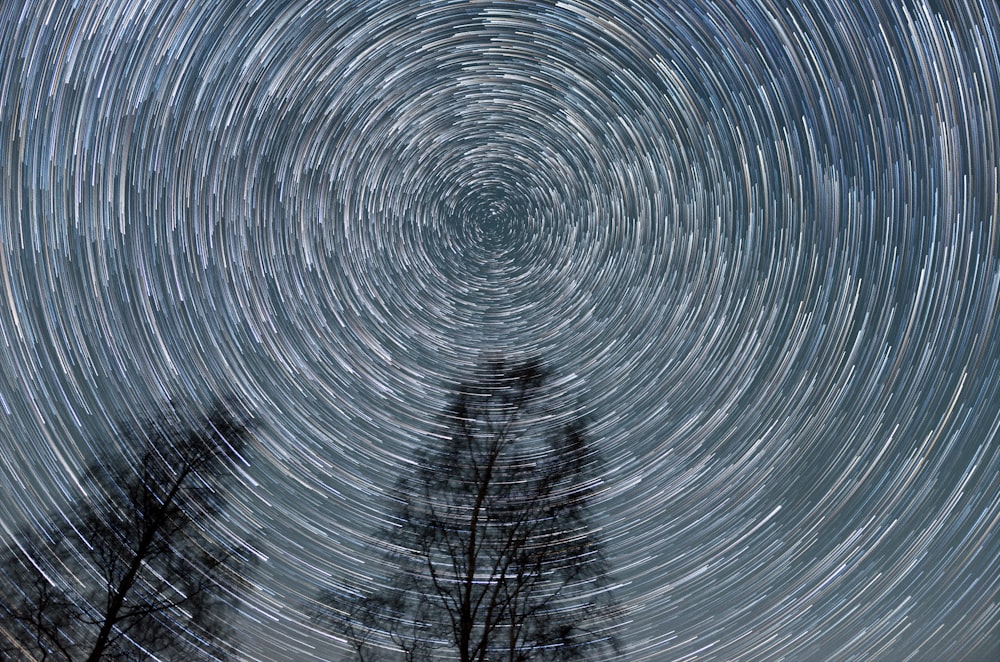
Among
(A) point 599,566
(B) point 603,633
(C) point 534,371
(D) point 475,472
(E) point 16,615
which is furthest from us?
(C) point 534,371

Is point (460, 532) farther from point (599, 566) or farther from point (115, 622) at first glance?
point (115, 622)

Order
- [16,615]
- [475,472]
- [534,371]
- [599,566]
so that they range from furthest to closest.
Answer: [534,371], [475,472], [599,566], [16,615]

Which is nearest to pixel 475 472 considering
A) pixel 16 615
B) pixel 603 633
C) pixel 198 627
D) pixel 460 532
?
pixel 460 532

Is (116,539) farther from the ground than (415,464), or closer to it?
closer to it

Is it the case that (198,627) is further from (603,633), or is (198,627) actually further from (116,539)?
(603,633)

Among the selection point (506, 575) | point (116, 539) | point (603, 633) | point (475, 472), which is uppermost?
point (475, 472)

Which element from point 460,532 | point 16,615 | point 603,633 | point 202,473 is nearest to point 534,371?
point 460,532

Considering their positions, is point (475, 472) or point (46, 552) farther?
point (475, 472)
